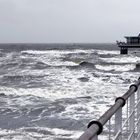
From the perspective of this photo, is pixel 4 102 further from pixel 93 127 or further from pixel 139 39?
pixel 139 39

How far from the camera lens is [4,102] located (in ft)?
59.0

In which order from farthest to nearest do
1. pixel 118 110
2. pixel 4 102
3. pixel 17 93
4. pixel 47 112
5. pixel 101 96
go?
pixel 17 93
pixel 101 96
pixel 4 102
pixel 47 112
pixel 118 110

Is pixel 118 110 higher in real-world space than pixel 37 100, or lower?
higher

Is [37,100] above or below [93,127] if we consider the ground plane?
below

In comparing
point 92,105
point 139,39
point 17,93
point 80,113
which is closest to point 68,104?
point 92,105

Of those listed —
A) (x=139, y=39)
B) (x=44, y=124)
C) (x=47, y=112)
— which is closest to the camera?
(x=44, y=124)

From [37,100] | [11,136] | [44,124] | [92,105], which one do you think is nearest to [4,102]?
[37,100]

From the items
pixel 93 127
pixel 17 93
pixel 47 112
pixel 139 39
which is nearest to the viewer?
pixel 93 127

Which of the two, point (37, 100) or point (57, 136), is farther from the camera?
point (37, 100)

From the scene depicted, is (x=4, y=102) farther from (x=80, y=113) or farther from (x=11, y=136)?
(x=11, y=136)

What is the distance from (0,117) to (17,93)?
7.70 metres

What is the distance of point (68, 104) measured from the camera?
669 inches

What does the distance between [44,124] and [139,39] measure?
63267mm

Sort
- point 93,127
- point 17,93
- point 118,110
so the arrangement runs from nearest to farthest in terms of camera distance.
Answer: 1. point 93,127
2. point 118,110
3. point 17,93
